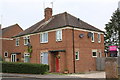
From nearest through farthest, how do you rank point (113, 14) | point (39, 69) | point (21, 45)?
point (39, 69) < point (21, 45) < point (113, 14)

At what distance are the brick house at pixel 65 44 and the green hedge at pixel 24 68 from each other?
276cm

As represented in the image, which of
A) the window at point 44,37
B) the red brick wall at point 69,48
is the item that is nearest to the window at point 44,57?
the red brick wall at point 69,48

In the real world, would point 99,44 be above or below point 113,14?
below

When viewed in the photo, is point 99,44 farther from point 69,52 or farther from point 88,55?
point 69,52

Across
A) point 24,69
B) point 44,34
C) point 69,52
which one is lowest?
point 24,69

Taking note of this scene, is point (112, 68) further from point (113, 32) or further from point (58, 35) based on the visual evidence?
point (113, 32)

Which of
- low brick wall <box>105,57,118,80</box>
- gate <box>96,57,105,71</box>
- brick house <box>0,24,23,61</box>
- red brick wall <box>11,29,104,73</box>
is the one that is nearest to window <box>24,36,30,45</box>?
red brick wall <box>11,29,104,73</box>

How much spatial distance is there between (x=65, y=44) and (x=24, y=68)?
→ 18.9 feet

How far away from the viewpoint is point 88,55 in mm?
28000

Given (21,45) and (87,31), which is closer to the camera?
(87,31)

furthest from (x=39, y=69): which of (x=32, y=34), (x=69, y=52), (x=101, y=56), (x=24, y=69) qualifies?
(x=101, y=56)

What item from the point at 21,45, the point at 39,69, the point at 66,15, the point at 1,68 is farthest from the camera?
the point at 21,45

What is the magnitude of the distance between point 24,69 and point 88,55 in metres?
8.73

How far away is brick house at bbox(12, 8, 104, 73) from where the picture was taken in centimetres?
2592
